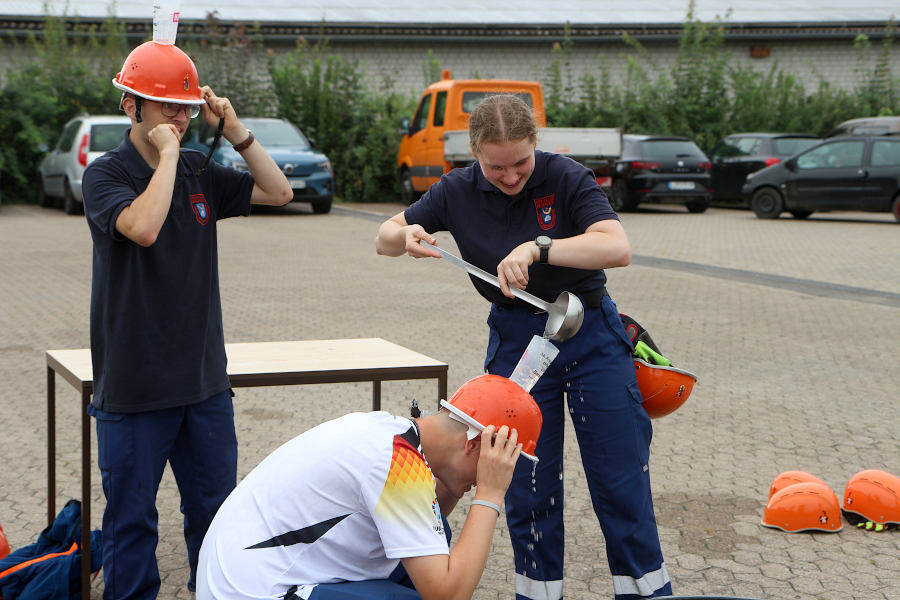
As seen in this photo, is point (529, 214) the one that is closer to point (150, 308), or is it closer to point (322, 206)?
point (150, 308)

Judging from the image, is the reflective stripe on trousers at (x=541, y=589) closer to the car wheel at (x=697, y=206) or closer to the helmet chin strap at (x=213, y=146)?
the helmet chin strap at (x=213, y=146)

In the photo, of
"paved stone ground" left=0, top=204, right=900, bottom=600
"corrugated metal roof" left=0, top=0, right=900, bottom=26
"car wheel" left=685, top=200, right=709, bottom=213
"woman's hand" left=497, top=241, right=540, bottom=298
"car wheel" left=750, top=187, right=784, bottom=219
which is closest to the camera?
"woman's hand" left=497, top=241, right=540, bottom=298

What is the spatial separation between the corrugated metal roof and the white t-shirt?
1091 inches

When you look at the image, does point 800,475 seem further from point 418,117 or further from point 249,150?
point 418,117

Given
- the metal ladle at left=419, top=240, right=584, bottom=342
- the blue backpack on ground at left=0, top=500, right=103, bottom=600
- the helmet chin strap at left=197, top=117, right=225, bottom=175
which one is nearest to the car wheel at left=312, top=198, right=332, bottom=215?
the blue backpack on ground at left=0, top=500, right=103, bottom=600

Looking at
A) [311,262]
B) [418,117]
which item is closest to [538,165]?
[311,262]

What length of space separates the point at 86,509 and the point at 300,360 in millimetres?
954

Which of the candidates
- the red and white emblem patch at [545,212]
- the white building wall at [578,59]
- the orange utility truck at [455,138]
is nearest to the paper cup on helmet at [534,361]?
the red and white emblem patch at [545,212]

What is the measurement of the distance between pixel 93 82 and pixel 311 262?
12.5 metres

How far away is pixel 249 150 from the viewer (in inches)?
139

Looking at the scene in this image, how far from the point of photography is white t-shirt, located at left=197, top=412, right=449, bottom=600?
92.8 inches

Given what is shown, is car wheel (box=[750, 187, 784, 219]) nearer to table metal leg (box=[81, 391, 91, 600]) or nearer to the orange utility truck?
the orange utility truck

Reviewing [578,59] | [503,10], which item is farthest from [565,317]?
[503,10]

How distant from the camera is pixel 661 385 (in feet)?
11.3
